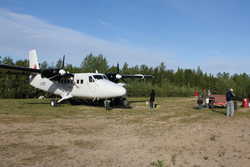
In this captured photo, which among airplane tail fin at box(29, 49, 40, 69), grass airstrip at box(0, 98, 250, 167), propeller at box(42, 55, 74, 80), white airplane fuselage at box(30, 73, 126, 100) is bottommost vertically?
grass airstrip at box(0, 98, 250, 167)

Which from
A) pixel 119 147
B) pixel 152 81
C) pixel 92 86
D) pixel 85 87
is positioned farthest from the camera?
pixel 152 81

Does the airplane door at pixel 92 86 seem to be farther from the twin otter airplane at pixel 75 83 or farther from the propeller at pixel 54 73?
the propeller at pixel 54 73

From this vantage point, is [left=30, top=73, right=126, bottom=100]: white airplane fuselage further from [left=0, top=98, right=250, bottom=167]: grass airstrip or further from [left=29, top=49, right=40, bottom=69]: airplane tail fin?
[left=0, top=98, right=250, bottom=167]: grass airstrip

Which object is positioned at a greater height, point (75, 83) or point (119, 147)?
point (75, 83)

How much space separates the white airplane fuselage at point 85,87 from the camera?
55.3 ft

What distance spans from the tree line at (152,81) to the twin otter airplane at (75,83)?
52.1ft

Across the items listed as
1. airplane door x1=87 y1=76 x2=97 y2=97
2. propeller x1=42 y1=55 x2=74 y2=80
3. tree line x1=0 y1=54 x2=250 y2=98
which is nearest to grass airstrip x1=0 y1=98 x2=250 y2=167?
airplane door x1=87 y1=76 x2=97 y2=97

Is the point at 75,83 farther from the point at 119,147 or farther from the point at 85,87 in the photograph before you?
the point at 119,147

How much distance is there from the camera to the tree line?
123 ft

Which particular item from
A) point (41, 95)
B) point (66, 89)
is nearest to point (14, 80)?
point (41, 95)

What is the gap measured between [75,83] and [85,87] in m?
1.34

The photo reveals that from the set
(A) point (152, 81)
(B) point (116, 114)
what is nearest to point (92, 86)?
(B) point (116, 114)

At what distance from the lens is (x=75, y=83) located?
64.0 ft

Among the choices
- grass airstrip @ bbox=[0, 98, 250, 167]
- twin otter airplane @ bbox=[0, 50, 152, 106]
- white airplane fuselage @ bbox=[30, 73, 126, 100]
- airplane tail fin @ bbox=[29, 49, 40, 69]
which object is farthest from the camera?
airplane tail fin @ bbox=[29, 49, 40, 69]
